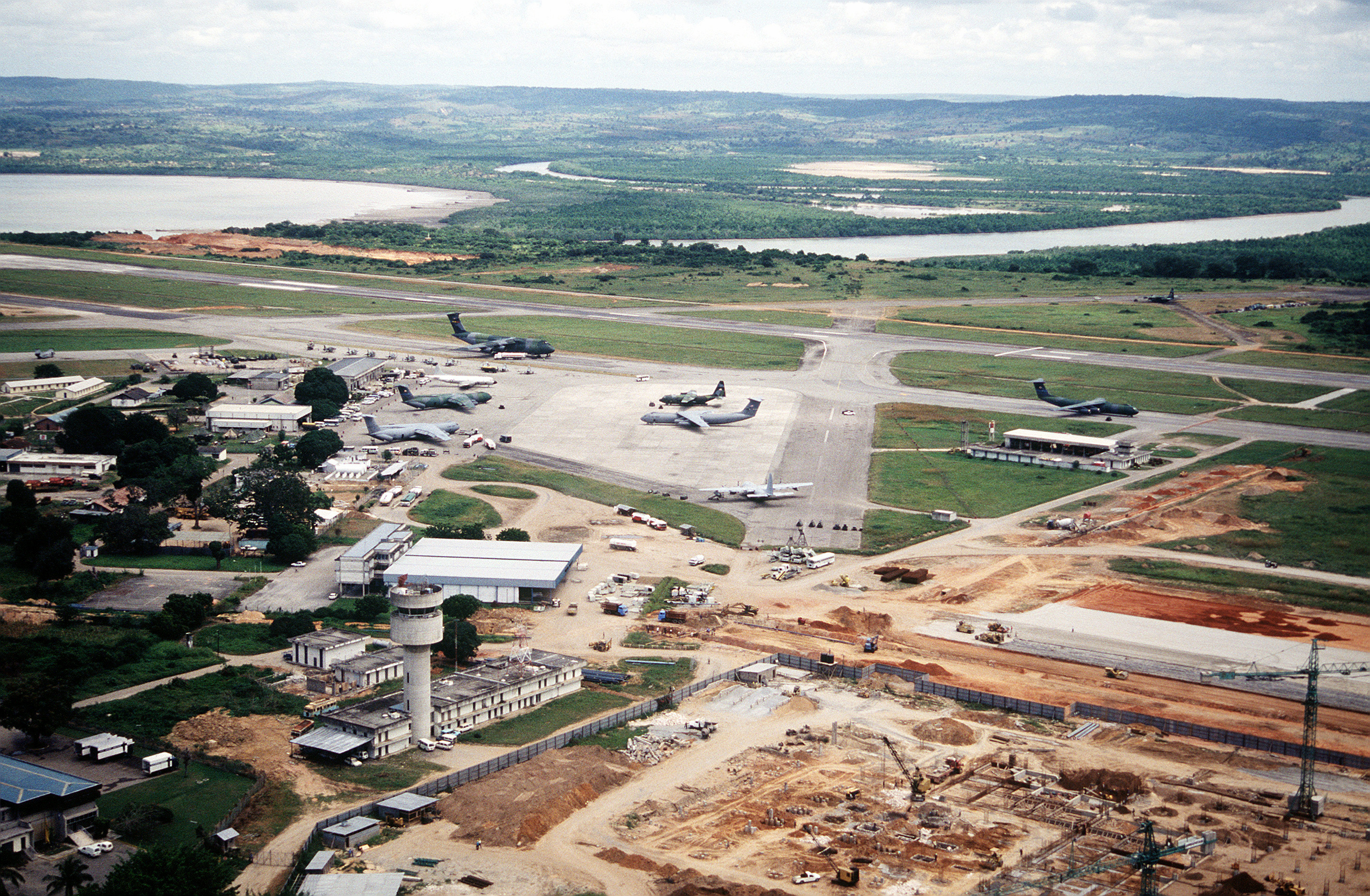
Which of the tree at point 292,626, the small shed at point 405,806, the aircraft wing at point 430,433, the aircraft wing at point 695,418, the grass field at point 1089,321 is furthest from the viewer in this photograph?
the grass field at point 1089,321

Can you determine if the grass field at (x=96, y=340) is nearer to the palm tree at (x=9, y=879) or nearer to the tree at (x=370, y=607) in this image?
the tree at (x=370, y=607)

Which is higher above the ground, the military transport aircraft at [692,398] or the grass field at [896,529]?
the military transport aircraft at [692,398]

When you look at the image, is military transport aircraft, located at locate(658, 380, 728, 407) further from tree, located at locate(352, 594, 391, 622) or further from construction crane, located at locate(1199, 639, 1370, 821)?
construction crane, located at locate(1199, 639, 1370, 821)

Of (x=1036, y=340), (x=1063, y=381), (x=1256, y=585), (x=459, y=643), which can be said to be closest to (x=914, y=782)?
(x=459, y=643)

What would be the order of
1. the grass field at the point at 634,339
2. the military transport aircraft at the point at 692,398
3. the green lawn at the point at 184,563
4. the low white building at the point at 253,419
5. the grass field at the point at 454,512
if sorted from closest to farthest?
the green lawn at the point at 184,563, the grass field at the point at 454,512, the low white building at the point at 253,419, the military transport aircraft at the point at 692,398, the grass field at the point at 634,339

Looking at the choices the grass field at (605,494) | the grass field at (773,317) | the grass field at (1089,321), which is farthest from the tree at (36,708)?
the grass field at (1089,321)

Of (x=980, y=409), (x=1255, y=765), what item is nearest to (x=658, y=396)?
(x=980, y=409)

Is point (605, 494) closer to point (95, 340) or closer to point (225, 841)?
point (225, 841)

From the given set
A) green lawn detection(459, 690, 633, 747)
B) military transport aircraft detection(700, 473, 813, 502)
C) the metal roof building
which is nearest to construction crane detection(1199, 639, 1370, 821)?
green lawn detection(459, 690, 633, 747)
